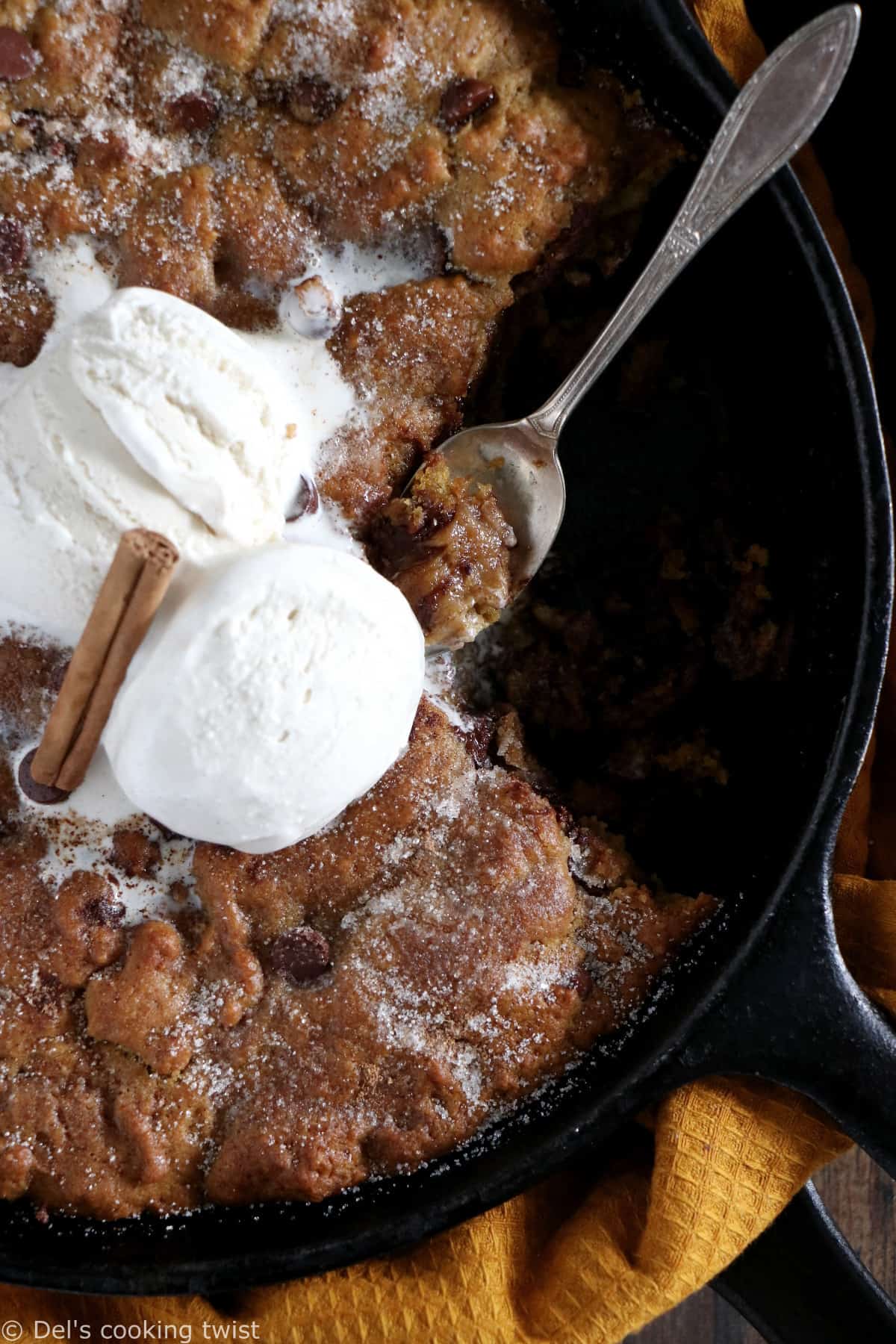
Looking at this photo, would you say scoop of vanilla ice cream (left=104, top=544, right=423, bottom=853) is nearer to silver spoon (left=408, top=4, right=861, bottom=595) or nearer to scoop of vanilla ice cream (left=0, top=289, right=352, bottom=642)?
scoop of vanilla ice cream (left=0, top=289, right=352, bottom=642)

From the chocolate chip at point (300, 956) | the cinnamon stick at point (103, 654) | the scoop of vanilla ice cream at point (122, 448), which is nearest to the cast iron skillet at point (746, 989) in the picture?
the chocolate chip at point (300, 956)

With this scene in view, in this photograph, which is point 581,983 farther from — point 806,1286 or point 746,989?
point 806,1286

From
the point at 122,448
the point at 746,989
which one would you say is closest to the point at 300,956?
the point at 746,989

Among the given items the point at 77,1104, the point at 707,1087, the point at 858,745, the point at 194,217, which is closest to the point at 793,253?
the point at 858,745

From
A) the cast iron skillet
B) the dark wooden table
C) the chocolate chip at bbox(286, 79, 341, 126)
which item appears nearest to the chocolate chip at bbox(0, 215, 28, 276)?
the chocolate chip at bbox(286, 79, 341, 126)

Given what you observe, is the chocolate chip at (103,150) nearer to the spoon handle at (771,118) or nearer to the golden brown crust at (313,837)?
the golden brown crust at (313,837)

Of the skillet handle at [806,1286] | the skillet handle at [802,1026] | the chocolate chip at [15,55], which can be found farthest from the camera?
the skillet handle at [806,1286]
